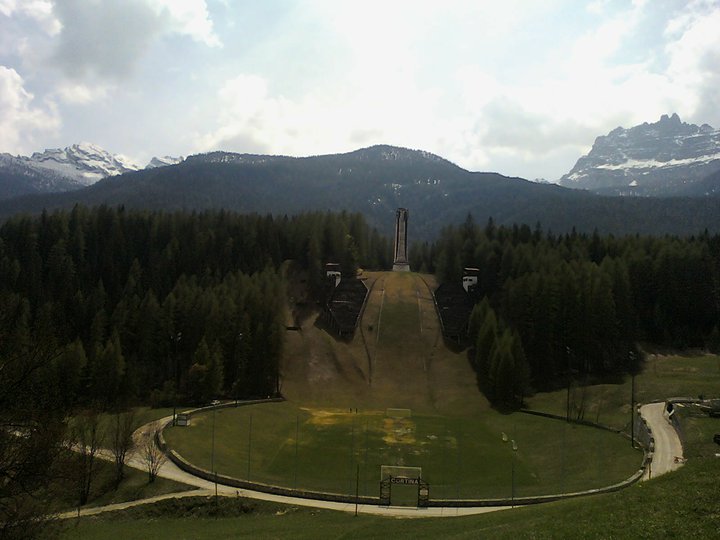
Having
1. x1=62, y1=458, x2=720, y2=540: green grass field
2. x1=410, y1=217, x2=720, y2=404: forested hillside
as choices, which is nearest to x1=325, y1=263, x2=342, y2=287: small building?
x1=410, y1=217, x2=720, y2=404: forested hillside

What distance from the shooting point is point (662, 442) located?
51.2 m

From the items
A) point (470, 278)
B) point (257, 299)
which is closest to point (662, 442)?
point (257, 299)

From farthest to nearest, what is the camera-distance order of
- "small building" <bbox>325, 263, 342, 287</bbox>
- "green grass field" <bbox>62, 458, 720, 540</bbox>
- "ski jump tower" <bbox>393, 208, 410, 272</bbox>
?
"ski jump tower" <bbox>393, 208, 410, 272</bbox> < "small building" <bbox>325, 263, 342, 287</bbox> < "green grass field" <bbox>62, 458, 720, 540</bbox>

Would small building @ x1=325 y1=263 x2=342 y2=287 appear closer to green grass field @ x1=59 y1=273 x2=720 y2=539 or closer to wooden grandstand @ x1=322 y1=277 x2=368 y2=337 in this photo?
wooden grandstand @ x1=322 y1=277 x2=368 y2=337

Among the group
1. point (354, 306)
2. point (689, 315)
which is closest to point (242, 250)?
point (354, 306)

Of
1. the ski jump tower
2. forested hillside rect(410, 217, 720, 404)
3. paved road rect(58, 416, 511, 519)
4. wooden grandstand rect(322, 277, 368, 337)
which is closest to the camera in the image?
paved road rect(58, 416, 511, 519)

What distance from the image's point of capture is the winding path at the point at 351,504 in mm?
41031

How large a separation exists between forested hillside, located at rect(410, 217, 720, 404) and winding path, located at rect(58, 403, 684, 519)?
28.5m

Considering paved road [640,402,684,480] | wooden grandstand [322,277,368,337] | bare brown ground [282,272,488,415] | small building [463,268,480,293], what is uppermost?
small building [463,268,480,293]

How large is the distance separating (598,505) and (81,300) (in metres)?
95.5

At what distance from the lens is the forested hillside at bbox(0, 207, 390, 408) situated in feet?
268

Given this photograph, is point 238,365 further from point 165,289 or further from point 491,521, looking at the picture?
point 491,521

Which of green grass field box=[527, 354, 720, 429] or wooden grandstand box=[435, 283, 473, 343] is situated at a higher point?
wooden grandstand box=[435, 283, 473, 343]

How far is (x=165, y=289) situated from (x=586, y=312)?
78877mm
